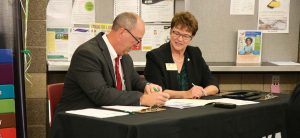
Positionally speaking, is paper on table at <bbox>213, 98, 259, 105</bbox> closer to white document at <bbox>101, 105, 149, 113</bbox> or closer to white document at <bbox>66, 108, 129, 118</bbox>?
white document at <bbox>101, 105, 149, 113</bbox>

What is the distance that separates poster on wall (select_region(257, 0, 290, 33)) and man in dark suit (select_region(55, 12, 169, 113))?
5.36 ft

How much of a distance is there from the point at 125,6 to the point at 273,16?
137cm

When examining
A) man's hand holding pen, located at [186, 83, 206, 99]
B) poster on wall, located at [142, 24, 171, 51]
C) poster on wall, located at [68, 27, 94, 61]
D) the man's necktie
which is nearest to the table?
man's hand holding pen, located at [186, 83, 206, 99]

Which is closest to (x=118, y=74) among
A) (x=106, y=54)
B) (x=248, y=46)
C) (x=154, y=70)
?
(x=106, y=54)

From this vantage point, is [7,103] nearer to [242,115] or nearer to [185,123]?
[185,123]

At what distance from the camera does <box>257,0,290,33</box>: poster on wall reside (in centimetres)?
425

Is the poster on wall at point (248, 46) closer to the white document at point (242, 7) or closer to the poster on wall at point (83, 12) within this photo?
the white document at point (242, 7)

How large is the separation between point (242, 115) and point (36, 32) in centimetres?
168

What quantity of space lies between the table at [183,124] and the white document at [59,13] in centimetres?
154

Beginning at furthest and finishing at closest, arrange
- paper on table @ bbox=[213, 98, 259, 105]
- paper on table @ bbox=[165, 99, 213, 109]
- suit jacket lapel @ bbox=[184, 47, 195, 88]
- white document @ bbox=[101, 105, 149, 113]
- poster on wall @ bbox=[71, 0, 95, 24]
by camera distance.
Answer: poster on wall @ bbox=[71, 0, 95, 24]
suit jacket lapel @ bbox=[184, 47, 195, 88]
paper on table @ bbox=[213, 98, 259, 105]
paper on table @ bbox=[165, 99, 213, 109]
white document @ bbox=[101, 105, 149, 113]

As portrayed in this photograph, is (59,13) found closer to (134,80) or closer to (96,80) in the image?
(134,80)

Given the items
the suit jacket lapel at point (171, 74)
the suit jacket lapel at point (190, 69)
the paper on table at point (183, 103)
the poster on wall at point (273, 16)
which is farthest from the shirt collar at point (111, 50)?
the poster on wall at point (273, 16)

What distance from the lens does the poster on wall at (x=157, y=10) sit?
3957mm

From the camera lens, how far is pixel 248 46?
4.21 metres
